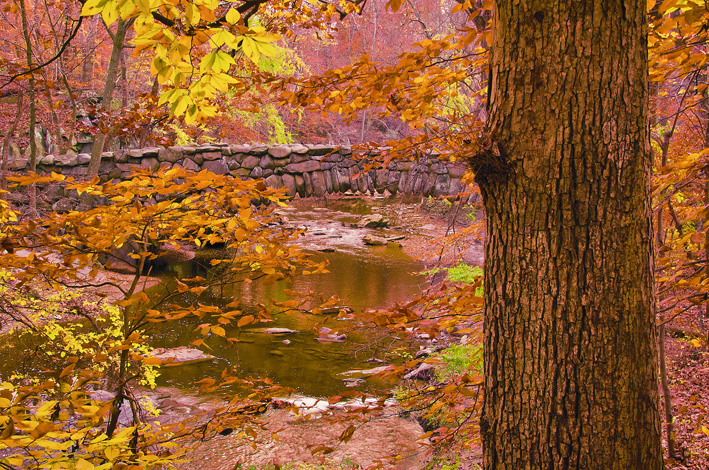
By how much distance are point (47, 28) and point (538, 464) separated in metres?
15.3

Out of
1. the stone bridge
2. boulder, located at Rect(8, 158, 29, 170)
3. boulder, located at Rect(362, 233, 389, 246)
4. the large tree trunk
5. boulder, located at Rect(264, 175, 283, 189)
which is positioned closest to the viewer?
the large tree trunk

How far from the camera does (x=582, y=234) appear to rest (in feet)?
3.64

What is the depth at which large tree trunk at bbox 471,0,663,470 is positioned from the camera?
43.5 inches

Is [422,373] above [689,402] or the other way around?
the other way around

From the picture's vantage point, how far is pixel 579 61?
1.11 metres

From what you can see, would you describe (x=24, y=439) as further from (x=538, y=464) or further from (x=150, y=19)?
(x=538, y=464)

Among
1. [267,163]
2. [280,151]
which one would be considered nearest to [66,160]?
[267,163]

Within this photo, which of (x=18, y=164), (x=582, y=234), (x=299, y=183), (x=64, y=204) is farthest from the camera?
(x=299, y=183)

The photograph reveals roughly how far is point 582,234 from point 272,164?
11.9m

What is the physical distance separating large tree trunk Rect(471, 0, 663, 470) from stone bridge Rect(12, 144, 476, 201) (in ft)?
34.1

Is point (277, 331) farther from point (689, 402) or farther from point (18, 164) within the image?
point (18, 164)

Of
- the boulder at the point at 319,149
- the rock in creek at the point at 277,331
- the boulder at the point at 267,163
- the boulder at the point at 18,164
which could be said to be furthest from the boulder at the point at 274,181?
the rock in creek at the point at 277,331

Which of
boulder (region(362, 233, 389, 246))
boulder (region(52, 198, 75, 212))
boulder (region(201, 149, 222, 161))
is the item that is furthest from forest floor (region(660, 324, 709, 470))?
boulder (region(52, 198, 75, 212))

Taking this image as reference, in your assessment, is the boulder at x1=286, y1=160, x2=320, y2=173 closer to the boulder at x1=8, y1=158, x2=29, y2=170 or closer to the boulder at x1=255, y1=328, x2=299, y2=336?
the boulder at x1=8, y1=158, x2=29, y2=170
